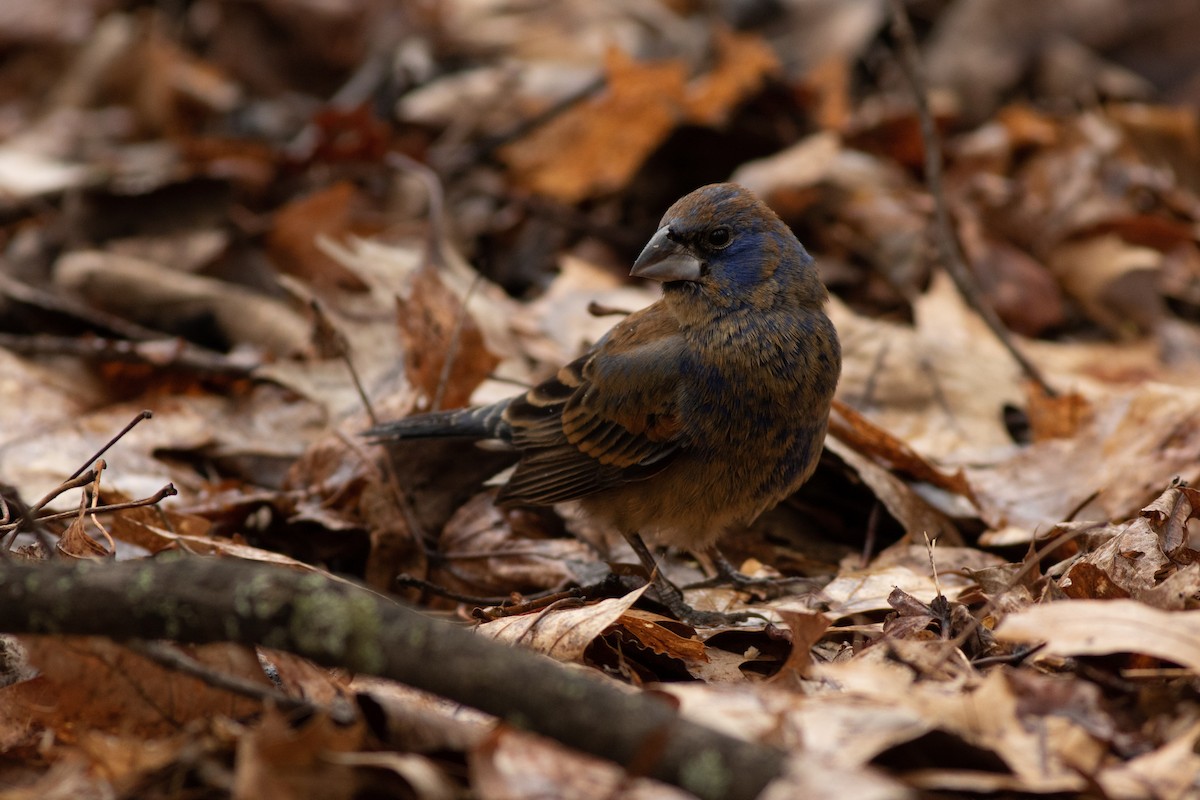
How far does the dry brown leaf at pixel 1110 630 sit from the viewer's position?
2.49 meters

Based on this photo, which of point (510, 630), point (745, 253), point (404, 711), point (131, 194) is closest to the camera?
point (404, 711)

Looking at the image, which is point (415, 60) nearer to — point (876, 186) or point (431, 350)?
point (876, 186)

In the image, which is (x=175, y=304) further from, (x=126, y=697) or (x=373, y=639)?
(x=373, y=639)

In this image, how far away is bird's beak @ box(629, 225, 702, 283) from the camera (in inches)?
158

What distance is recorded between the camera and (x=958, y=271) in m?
5.16

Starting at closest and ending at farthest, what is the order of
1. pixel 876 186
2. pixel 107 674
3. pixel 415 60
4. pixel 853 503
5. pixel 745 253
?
pixel 107 674 → pixel 745 253 → pixel 853 503 → pixel 876 186 → pixel 415 60

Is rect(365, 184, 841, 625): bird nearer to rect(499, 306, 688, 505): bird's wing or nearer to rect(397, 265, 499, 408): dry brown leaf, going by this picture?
rect(499, 306, 688, 505): bird's wing

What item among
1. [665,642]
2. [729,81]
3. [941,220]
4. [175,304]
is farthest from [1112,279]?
[175,304]

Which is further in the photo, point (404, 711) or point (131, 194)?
point (131, 194)

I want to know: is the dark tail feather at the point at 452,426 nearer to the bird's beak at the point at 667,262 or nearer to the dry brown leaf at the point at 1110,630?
the bird's beak at the point at 667,262

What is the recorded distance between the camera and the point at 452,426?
4.39 meters

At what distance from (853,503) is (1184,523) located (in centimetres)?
129

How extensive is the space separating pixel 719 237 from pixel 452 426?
117cm

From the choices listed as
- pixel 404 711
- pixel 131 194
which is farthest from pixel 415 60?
pixel 404 711
